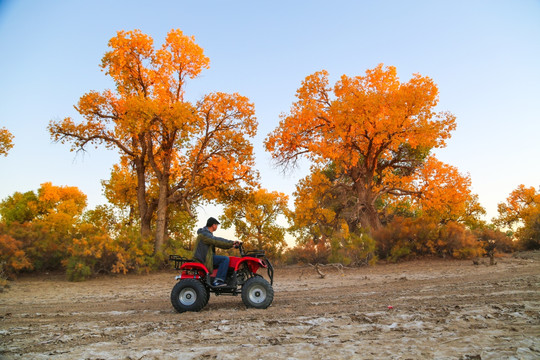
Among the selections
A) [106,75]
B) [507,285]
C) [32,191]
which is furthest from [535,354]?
[32,191]

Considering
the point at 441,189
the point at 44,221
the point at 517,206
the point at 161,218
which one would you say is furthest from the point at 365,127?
the point at 44,221

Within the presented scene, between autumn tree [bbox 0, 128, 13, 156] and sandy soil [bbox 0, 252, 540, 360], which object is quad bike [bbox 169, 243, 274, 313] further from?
autumn tree [bbox 0, 128, 13, 156]

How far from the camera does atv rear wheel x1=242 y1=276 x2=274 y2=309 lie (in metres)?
6.92

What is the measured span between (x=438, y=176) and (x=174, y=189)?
14183mm

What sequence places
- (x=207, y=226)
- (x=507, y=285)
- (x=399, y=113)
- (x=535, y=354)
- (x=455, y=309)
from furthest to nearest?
(x=399, y=113) < (x=507, y=285) < (x=207, y=226) < (x=455, y=309) < (x=535, y=354)

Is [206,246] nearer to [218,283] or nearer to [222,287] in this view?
[218,283]

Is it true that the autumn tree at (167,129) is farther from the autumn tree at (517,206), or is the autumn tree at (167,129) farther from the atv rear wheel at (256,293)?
the autumn tree at (517,206)

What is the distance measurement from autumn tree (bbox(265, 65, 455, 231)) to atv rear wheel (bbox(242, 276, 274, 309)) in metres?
11.7

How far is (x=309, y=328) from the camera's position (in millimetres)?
4879

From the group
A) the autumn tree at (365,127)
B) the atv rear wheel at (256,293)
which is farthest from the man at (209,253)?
the autumn tree at (365,127)

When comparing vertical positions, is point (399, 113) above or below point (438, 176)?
above

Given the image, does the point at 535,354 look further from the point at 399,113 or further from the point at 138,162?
the point at 138,162

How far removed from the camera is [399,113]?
56.1ft

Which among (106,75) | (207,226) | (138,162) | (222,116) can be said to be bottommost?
(207,226)
